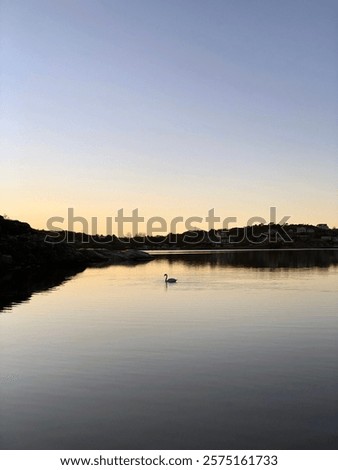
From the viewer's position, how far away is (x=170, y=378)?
1623cm

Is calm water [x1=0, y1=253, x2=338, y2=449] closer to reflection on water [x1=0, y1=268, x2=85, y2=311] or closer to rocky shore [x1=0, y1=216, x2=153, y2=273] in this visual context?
reflection on water [x1=0, y1=268, x2=85, y2=311]

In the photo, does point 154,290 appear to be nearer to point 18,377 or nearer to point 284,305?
point 284,305

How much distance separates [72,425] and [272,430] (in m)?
4.93

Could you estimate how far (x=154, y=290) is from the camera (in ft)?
158

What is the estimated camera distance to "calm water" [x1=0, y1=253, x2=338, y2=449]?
1125 cm

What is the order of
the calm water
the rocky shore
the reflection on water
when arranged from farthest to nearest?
the rocky shore < the reflection on water < the calm water

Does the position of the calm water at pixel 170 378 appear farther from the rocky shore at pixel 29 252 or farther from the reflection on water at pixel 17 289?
the rocky shore at pixel 29 252

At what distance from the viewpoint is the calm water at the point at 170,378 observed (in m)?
11.2

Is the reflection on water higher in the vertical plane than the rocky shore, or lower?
lower

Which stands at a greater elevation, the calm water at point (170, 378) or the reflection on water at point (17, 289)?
the reflection on water at point (17, 289)

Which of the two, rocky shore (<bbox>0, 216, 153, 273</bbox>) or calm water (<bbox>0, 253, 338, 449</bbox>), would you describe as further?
rocky shore (<bbox>0, 216, 153, 273</bbox>)

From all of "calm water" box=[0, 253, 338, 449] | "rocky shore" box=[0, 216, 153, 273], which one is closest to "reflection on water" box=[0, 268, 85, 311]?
"calm water" box=[0, 253, 338, 449]

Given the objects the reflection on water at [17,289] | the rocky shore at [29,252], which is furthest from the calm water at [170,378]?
the rocky shore at [29,252]

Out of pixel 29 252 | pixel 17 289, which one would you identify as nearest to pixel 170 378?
pixel 17 289
